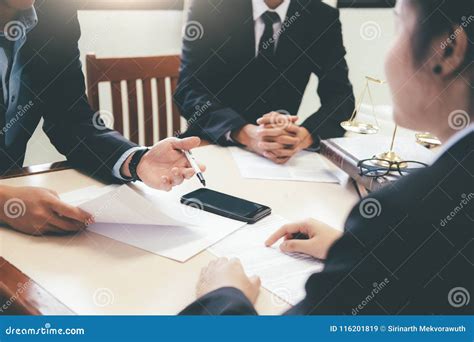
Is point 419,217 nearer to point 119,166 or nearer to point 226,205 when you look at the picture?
point 226,205

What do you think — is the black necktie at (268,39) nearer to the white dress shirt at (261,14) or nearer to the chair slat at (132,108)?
the white dress shirt at (261,14)

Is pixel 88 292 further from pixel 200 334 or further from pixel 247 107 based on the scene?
pixel 247 107

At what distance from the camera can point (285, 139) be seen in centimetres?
129

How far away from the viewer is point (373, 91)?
2.62 metres

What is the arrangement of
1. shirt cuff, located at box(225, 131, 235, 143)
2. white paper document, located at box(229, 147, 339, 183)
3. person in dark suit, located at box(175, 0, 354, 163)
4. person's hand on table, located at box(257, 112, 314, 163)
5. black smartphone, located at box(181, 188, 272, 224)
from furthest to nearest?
1. person in dark suit, located at box(175, 0, 354, 163)
2. shirt cuff, located at box(225, 131, 235, 143)
3. person's hand on table, located at box(257, 112, 314, 163)
4. white paper document, located at box(229, 147, 339, 183)
5. black smartphone, located at box(181, 188, 272, 224)

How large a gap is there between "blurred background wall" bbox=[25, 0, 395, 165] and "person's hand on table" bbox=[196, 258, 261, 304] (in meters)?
1.48

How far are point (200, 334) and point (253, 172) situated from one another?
0.57 metres

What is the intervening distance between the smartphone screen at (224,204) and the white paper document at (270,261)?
1.7 inches

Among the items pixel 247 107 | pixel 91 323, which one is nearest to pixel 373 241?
pixel 91 323

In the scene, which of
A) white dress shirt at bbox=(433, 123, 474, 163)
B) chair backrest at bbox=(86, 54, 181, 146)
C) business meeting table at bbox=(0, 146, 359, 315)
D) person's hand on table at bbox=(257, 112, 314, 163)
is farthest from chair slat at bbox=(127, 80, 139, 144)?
white dress shirt at bbox=(433, 123, 474, 163)

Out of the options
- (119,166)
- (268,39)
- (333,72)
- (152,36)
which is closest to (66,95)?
(119,166)

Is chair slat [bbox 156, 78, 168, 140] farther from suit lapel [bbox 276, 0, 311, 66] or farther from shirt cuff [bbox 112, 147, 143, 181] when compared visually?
shirt cuff [bbox 112, 147, 143, 181]

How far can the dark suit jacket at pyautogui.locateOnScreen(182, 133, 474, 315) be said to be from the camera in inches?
21.1

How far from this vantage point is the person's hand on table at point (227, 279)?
26.5 inches
